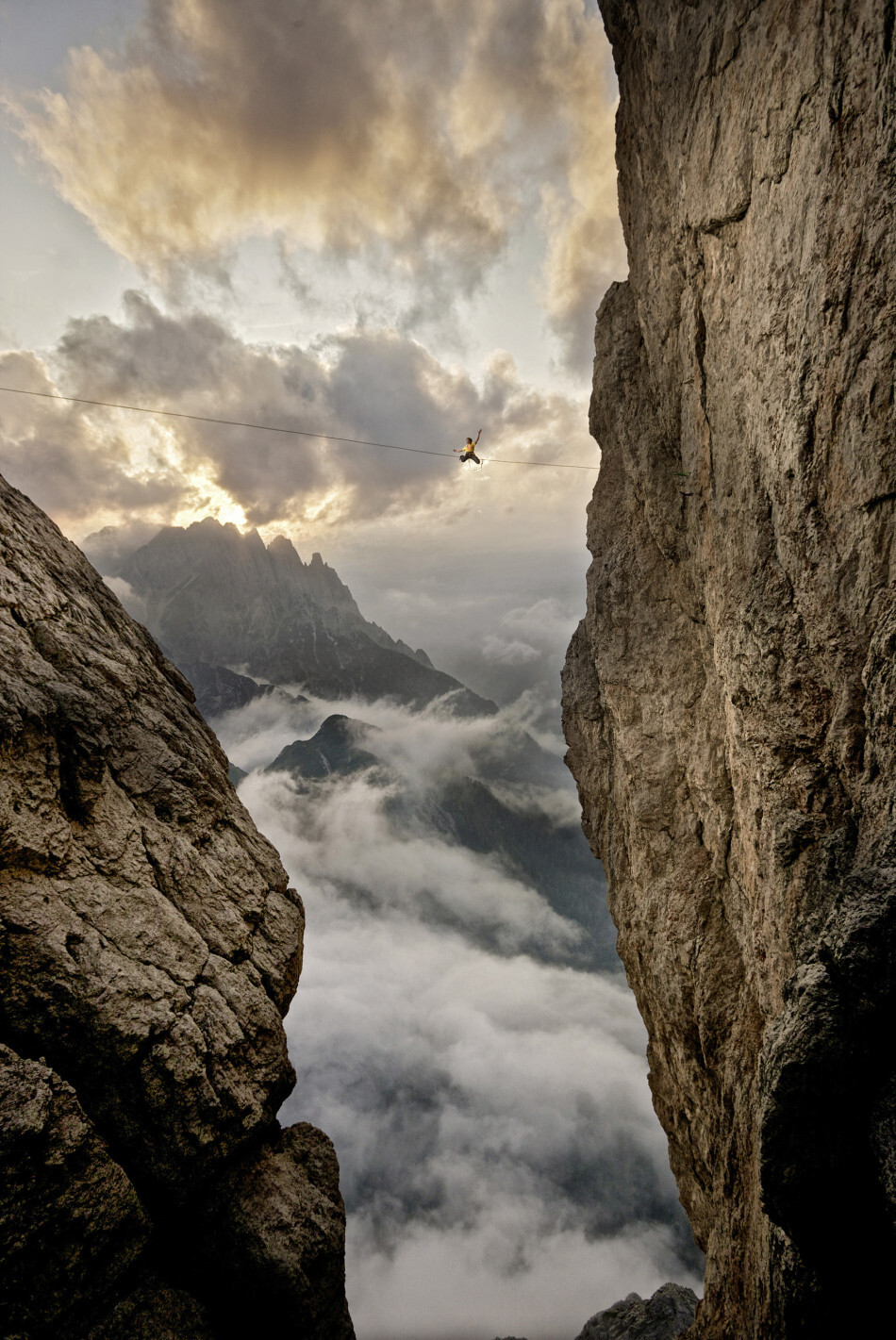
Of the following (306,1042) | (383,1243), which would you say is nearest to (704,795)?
(383,1243)

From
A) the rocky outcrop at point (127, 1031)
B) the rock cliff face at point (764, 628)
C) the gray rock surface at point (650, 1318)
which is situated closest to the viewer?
the rock cliff face at point (764, 628)

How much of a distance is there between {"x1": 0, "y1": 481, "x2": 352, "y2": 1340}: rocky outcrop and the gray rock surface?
109ft

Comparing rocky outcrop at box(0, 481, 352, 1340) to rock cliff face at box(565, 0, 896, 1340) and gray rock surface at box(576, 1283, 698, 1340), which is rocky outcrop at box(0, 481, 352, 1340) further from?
Answer: gray rock surface at box(576, 1283, 698, 1340)

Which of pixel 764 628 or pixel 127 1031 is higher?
pixel 764 628

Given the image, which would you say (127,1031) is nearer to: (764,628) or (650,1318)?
(764,628)

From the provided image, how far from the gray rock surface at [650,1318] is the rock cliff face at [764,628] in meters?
23.3

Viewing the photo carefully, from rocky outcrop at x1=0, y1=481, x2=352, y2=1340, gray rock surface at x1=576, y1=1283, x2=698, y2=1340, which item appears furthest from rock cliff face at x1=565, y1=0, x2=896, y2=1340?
gray rock surface at x1=576, y1=1283, x2=698, y2=1340

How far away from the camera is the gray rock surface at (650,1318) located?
96.4 ft

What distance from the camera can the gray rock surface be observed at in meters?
29.4

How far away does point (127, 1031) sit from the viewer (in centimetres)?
832

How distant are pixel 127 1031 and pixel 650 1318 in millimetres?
42991

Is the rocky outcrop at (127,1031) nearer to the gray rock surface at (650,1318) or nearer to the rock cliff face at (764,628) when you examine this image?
the rock cliff face at (764,628)

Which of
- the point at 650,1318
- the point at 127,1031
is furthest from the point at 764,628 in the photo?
the point at 650,1318

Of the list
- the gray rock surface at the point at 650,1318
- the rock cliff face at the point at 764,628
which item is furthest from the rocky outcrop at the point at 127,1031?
the gray rock surface at the point at 650,1318
